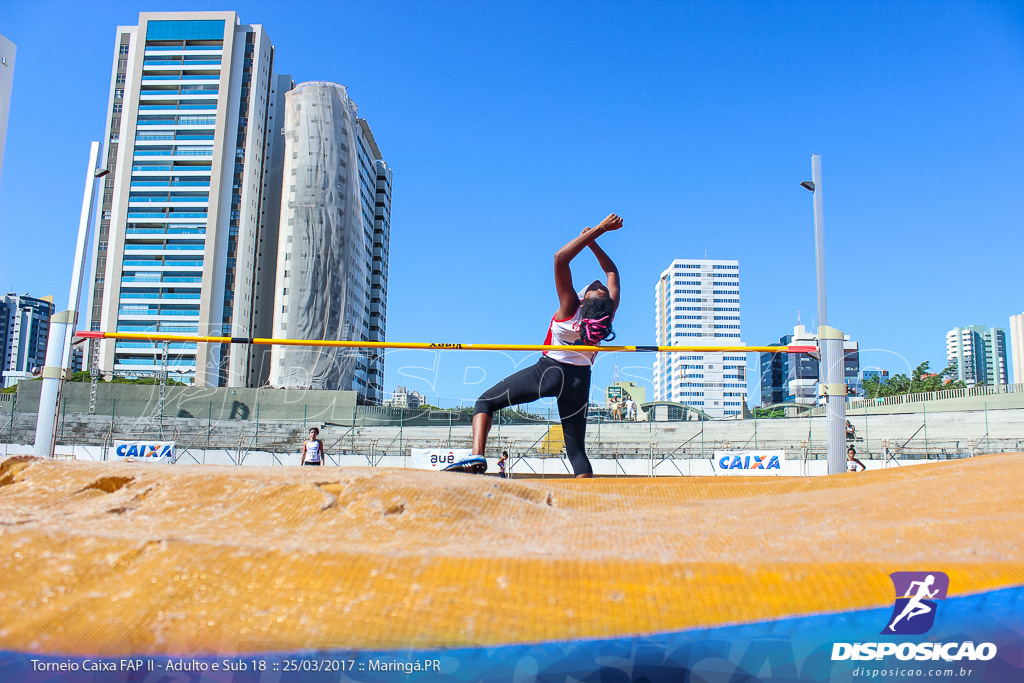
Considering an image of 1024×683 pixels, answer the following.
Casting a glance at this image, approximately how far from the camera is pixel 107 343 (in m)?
55.1

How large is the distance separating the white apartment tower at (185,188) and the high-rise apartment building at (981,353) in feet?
551

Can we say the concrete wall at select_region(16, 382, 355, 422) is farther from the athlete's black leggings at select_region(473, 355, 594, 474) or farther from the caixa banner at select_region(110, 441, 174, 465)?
the athlete's black leggings at select_region(473, 355, 594, 474)

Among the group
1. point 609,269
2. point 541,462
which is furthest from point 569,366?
point 541,462

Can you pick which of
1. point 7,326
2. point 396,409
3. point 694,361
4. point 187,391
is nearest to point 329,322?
point 187,391

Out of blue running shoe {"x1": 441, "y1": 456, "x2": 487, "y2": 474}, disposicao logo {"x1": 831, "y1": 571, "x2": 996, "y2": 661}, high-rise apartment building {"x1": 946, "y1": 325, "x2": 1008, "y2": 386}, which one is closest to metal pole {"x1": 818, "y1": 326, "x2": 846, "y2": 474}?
blue running shoe {"x1": 441, "y1": 456, "x2": 487, "y2": 474}

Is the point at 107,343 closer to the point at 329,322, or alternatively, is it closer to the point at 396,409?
the point at 329,322

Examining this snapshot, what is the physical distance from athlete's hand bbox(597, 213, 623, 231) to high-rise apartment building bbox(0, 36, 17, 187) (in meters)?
12.8

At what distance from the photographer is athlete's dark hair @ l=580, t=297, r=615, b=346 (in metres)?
3.22

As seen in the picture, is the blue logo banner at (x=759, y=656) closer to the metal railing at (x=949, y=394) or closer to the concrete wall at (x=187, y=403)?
the concrete wall at (x=187, y=403)

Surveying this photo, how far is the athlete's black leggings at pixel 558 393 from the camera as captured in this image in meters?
3.08

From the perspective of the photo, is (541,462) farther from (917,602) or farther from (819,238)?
(917,602)

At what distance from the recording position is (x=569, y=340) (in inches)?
129

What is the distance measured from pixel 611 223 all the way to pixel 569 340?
0.61 m

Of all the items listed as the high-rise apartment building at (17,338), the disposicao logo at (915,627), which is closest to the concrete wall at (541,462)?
the disposicao logo at (915,627)
